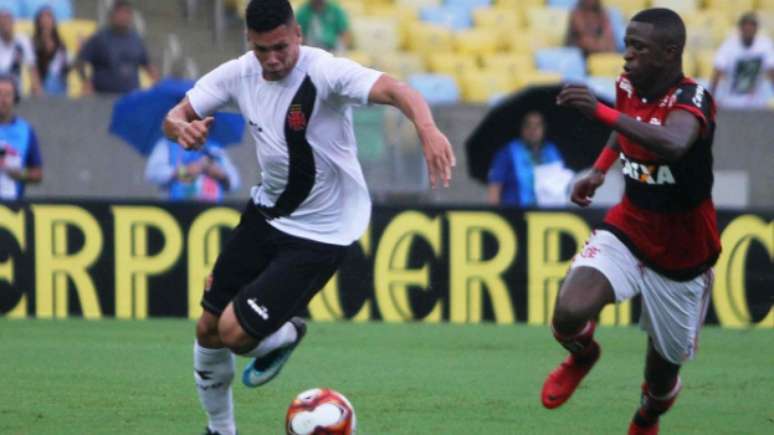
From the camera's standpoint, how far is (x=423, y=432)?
9.00 meters

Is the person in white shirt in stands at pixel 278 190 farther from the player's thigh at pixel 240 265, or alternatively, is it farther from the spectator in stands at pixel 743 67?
the spectator in stands at pixel 743 67

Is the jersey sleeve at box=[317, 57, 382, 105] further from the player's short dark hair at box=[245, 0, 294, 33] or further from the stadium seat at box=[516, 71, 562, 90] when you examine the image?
the stadium seat at box=[516, 71, 562, 90]

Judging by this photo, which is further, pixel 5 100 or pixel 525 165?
pixel 525 165

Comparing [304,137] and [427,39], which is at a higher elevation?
[304,137]

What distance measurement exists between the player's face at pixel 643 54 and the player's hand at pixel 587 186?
0.79 m

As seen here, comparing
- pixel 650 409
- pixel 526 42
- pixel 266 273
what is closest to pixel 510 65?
pixel 526 42

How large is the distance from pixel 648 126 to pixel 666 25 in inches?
27.6

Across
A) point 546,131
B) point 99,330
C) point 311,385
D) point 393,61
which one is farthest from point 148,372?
point 393,61

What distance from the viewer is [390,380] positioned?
11.1 meters

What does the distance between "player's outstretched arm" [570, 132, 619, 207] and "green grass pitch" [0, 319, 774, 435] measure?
1331 millimetres

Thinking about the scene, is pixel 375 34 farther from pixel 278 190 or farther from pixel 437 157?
pixel 437 157

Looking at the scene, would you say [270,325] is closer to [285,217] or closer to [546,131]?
[285,217]

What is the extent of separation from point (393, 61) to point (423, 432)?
443 inches

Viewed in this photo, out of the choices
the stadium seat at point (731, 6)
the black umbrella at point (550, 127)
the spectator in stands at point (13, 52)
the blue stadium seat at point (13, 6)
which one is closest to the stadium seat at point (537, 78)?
the black umbrella at point (550, 127)
